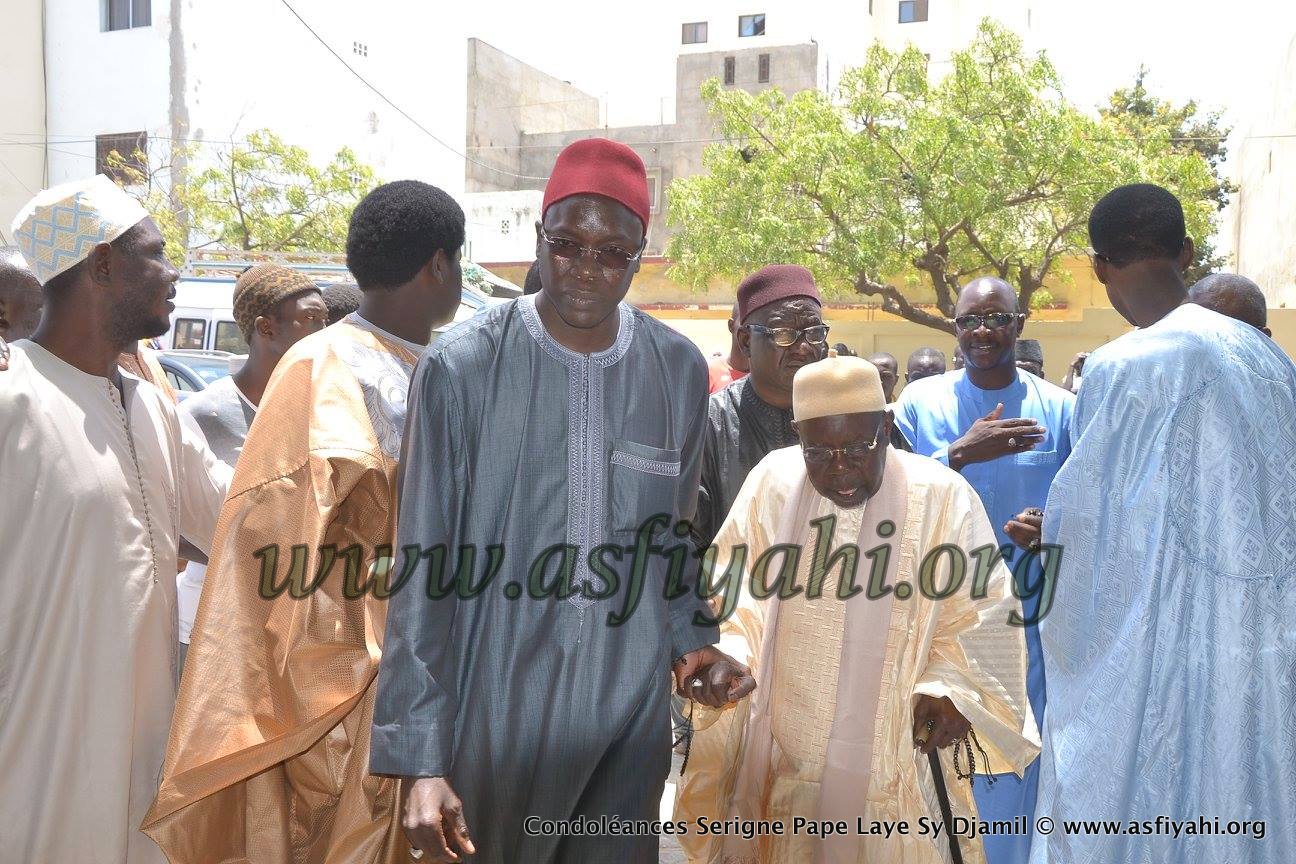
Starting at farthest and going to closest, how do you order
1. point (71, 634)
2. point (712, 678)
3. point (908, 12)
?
1. point (908, 12)
2. point (71, 634)
3. point (712, 678)

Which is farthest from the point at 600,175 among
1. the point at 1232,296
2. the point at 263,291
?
the point at 1232,296

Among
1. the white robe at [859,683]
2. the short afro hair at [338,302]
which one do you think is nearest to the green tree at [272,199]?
the short afro hair at [338,302]

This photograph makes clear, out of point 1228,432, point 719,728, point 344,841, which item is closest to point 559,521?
point 344,841

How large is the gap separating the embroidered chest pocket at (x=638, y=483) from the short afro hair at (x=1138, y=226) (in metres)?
1.84

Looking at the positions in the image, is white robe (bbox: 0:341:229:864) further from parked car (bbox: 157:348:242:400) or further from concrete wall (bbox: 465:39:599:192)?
concrete wall (bbox: 465:39:599:192)

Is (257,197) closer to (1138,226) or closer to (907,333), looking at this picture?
(907,333)

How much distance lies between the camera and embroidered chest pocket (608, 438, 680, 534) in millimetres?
2824

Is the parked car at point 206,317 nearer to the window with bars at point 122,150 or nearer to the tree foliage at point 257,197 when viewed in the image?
the tree foliage at point 257,197

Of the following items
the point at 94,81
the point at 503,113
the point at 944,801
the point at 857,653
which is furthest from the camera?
the point at 503,113

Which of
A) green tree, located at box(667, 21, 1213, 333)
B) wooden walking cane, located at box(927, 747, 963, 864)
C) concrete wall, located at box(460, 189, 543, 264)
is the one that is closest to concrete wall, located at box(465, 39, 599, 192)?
concrete wall, located at box(460, 189, 543, 264)

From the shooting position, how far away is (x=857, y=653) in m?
3.64

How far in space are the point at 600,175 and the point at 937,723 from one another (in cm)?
181

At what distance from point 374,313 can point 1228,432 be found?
8.08 ft

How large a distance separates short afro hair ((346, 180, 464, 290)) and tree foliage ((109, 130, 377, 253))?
22.6m
